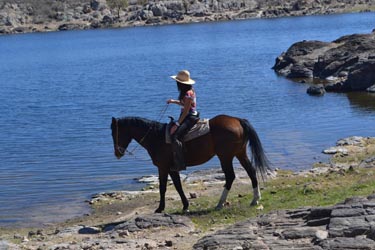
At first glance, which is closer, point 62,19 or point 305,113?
point 305,113

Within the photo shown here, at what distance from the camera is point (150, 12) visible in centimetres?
15862

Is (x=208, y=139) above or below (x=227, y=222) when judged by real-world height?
above

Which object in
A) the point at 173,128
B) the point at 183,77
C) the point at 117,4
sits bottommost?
the point at 117,4

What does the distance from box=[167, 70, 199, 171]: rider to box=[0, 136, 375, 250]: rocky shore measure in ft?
4.59

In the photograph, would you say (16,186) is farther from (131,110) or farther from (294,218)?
(131,110)

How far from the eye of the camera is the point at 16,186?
23.0 metres

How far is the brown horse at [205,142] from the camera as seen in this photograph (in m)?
15.7

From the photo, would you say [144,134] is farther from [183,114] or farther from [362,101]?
[362,101]

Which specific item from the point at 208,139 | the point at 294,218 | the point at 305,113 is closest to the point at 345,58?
the point at 305,113

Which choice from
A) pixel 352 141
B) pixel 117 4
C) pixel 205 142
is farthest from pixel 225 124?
pixel 117 4

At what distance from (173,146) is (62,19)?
156548 millimetres

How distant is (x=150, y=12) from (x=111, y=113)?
402 feet

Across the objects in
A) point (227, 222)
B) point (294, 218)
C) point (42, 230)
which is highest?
point (294, 218)

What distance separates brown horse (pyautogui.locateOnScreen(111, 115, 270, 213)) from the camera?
15.7m
